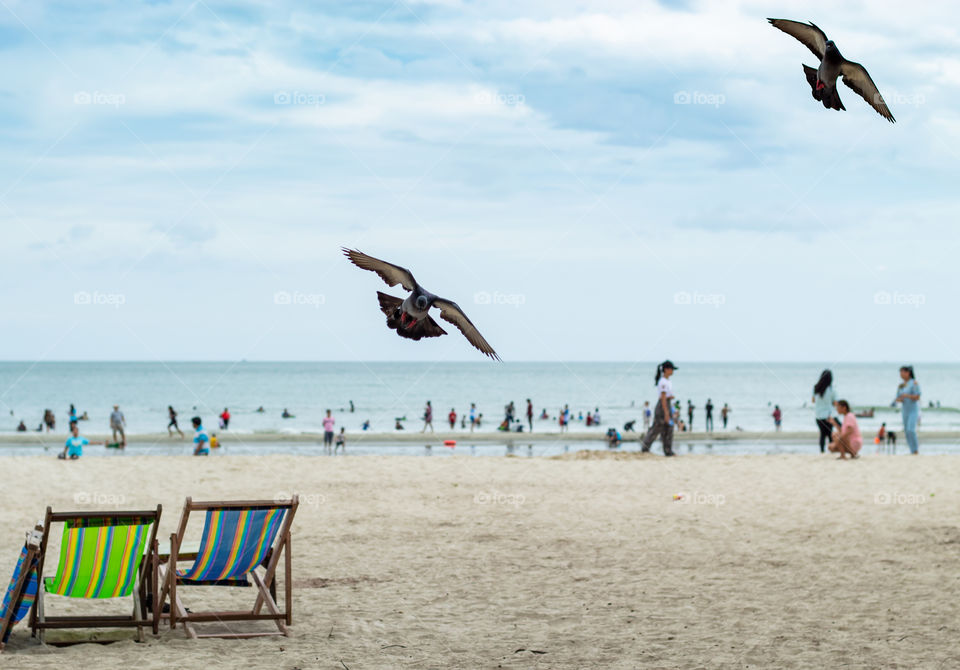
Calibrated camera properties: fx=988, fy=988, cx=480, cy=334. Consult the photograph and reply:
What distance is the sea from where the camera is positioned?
170 feet

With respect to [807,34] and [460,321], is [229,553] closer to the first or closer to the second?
[460,321]

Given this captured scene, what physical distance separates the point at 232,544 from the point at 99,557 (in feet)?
2.64

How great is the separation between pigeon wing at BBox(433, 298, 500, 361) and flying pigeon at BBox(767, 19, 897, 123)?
1233mm

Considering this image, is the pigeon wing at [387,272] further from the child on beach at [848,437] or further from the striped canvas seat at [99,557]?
the child on beach at [848,437]

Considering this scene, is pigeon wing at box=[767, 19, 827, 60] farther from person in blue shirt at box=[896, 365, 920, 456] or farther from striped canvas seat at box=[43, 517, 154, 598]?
person in blue shirt at box=[896, 365, 920, 456]

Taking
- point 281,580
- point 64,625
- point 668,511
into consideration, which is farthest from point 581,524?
point 64,625

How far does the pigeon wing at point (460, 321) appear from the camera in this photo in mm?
3086

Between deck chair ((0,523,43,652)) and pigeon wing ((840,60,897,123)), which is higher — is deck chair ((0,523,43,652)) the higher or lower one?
the lower one

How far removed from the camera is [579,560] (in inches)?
360

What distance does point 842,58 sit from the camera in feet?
10.2

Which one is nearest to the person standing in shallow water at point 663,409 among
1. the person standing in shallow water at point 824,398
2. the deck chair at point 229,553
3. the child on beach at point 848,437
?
the person standing in shallow water at point 824,398

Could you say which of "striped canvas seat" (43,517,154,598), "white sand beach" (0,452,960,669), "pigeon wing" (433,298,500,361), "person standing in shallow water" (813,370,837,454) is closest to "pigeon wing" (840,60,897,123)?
"pigeon wing" (433,298,500,361)

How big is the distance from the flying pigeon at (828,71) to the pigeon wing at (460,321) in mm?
1233

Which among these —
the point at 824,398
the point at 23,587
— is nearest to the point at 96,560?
the point at 23,587
